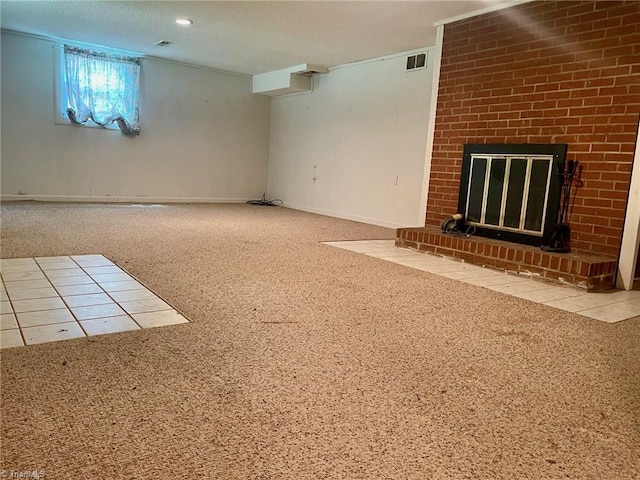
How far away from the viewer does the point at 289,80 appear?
6777 mm

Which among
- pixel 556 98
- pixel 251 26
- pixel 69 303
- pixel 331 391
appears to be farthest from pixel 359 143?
pixel 331 391

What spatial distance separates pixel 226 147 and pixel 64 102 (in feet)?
7.88

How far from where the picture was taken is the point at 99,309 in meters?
2.03

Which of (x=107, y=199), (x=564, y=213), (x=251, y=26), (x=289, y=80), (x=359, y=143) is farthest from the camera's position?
(x=289, y=80)

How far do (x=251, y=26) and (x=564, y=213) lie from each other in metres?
3.59

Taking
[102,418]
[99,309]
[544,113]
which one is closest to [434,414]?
[102,418]

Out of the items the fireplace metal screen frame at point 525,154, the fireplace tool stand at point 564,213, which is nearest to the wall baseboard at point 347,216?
the fireplace metal screen frame at point 525,154

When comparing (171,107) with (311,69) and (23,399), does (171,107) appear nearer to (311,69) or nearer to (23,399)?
(311,69)

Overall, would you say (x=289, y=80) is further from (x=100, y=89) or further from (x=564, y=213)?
(x=564, y=213)

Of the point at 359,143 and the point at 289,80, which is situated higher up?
the point at 289,80

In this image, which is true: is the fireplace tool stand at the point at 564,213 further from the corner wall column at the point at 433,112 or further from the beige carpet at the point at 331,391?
the corner wall column at the point at 433,112

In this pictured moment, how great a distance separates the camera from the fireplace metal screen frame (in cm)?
332

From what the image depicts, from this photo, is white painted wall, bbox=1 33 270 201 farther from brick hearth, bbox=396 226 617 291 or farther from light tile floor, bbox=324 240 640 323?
brick hearth, bbox=396 226 617 291

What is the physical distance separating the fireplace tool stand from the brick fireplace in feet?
0.15
